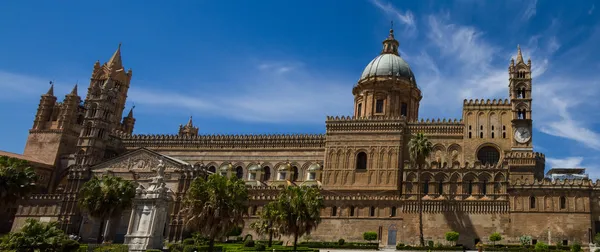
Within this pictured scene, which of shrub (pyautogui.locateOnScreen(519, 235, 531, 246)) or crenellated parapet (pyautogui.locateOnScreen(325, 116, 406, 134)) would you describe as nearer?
shrub (pyautogui.locateOnScreen(519, 235, 531, 246))

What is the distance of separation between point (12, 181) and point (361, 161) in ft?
117

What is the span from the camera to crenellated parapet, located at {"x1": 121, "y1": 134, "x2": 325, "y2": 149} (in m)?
67.6

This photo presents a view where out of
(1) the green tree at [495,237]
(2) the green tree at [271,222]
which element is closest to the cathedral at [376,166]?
(1) the green tree at [495,237]

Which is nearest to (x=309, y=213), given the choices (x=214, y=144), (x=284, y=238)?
(x=284, y=238)

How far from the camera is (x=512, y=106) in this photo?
185 ft

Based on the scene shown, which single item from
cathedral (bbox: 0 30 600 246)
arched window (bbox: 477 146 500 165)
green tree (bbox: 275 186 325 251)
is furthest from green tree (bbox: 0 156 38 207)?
arched window (bbox: 477 146 500 165)

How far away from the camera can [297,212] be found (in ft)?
137

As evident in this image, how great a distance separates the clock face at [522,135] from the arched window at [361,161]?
16.4 metres

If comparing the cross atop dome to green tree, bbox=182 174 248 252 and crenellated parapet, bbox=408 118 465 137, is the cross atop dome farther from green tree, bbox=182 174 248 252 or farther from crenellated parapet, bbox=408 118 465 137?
green tree, bbox=182 174 248 252

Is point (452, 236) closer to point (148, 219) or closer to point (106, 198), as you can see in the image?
point (148, 219)

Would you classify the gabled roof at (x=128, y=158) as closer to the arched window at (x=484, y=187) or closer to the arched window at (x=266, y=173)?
the arched window at (x=266, y=173)

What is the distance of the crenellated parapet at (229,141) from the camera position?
222 ft

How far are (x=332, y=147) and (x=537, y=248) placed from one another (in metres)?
26.1

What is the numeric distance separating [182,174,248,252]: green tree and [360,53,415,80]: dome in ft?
117
